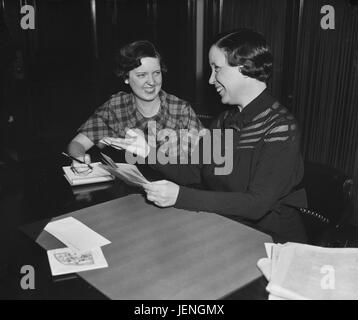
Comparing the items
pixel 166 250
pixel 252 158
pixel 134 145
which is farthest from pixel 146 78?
pixel 166 250

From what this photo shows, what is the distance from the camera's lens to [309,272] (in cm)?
118

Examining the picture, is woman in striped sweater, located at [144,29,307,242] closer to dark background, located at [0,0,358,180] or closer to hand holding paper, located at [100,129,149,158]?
hand holding paper, located at [100,129,149,158]

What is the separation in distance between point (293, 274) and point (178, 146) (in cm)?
130

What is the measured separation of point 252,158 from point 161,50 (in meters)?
2.84

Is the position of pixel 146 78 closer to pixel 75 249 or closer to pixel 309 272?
pixel 75 249

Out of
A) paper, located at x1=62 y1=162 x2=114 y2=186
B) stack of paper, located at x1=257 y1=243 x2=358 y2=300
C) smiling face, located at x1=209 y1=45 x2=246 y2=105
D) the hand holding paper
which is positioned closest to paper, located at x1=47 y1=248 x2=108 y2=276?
stack of paper, located at x1=257 y1=243 x2=358 y2=300

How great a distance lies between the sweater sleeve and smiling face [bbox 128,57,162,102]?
0.95 m

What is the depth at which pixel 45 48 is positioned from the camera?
407 cm

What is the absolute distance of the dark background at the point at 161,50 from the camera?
3240mm

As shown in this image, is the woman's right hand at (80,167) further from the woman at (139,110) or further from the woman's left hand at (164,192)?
the woman's left hand at (164,192)

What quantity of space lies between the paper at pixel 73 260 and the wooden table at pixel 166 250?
0.02 meters

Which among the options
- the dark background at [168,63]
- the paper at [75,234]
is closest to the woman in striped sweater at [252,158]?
the paper at [75,234]

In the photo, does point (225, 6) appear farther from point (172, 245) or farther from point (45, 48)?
point (172, 245)

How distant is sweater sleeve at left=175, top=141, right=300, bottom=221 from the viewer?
1.56 meters
